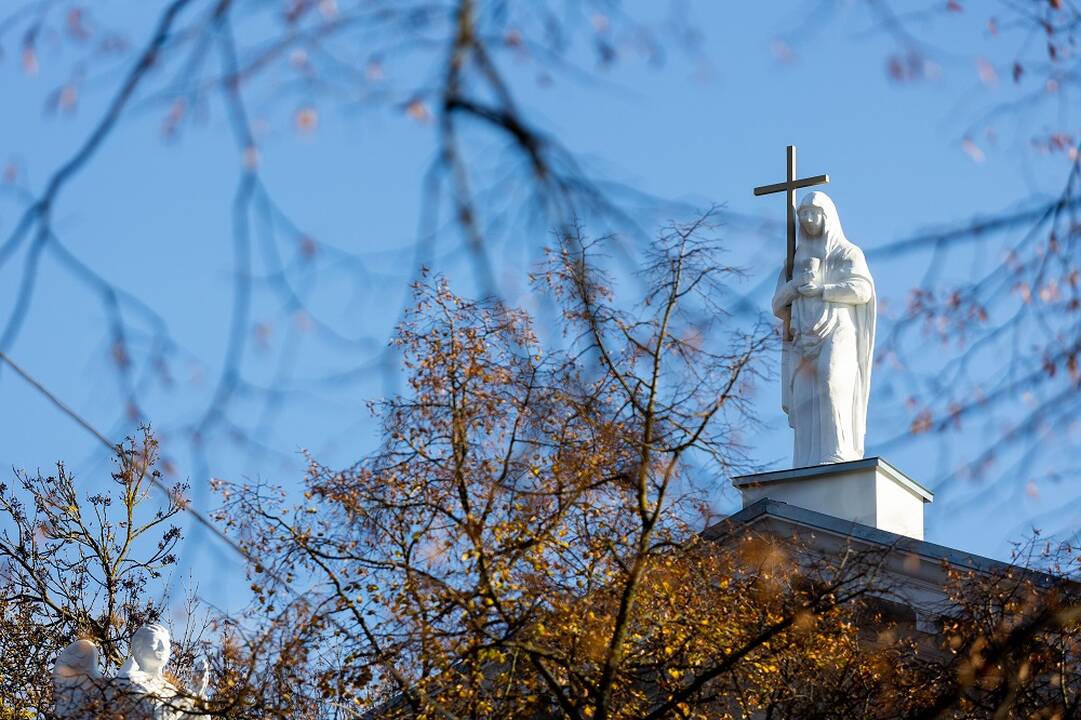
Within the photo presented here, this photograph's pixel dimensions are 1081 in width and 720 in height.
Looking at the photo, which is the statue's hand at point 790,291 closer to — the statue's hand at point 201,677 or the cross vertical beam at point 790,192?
the cross vertical beam at point 790,192

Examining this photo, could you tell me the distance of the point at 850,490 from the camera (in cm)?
1806

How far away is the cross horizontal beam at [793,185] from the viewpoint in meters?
20.1

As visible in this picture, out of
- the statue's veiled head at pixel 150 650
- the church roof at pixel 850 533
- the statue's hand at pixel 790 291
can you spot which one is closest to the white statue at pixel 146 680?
the statue's veiled head at pixel 150 650

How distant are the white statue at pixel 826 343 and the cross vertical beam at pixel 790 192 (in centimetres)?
8

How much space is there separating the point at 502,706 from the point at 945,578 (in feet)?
14.5

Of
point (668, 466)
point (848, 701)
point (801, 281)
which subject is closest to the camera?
point (668, 466)

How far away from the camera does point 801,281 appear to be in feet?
63.4

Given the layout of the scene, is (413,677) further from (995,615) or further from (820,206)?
(820,206)

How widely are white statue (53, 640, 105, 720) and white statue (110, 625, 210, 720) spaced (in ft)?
1.32

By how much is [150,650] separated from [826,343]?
25.7 feet

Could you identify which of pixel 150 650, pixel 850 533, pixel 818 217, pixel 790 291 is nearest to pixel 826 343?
pixel 790 291

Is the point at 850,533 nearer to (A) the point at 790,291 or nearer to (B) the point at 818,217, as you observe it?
(A) the point at 790,291

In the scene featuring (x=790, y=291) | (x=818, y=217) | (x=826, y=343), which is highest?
(x=818, y=217)

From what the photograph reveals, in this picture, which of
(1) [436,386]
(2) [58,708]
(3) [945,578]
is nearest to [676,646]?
(1) [436,386]
